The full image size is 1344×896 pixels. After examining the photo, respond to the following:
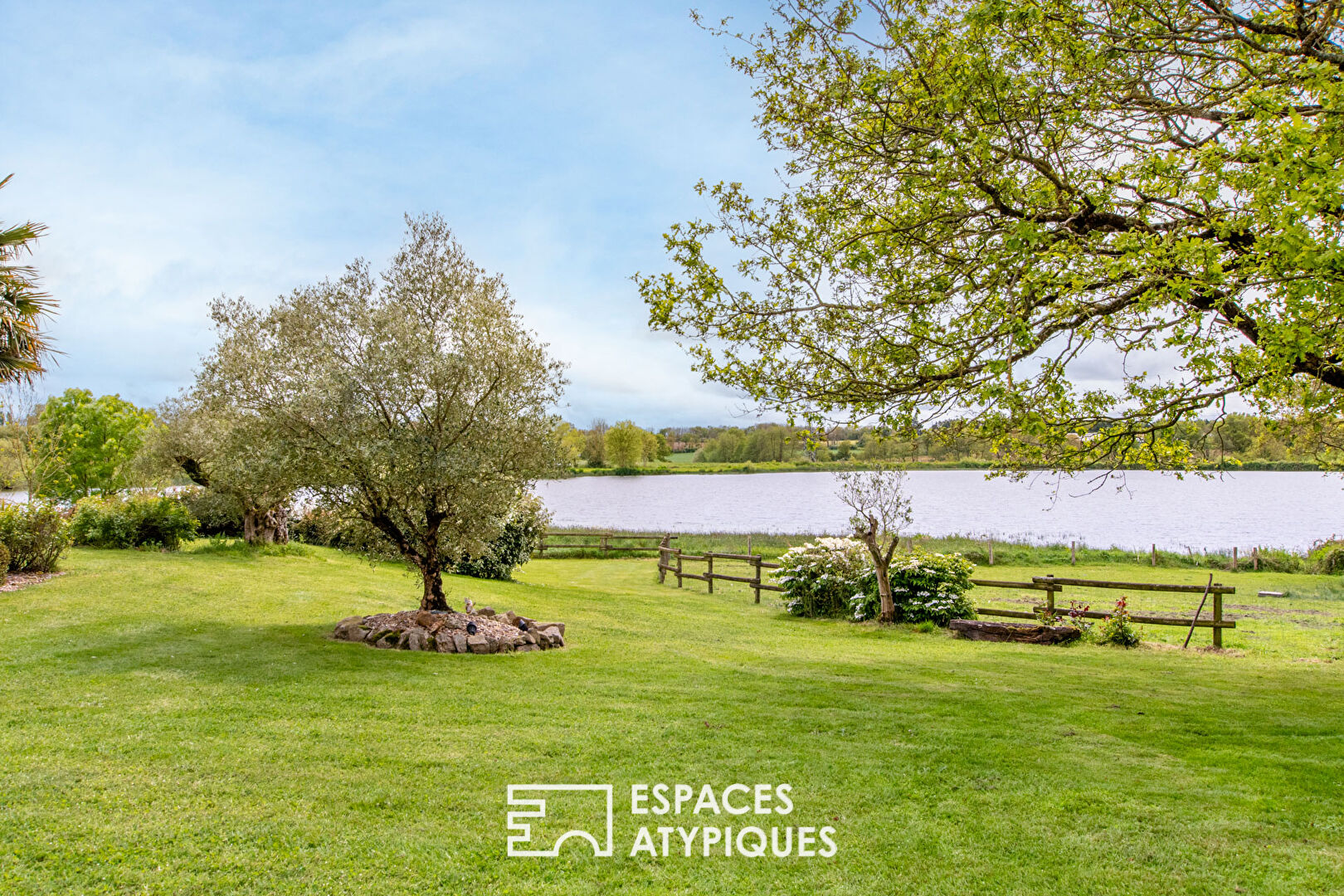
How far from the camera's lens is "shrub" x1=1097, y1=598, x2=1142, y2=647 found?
46.4 ft

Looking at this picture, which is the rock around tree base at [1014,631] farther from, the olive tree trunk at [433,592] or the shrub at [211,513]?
the shrub at [211,513]

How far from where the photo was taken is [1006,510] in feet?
209

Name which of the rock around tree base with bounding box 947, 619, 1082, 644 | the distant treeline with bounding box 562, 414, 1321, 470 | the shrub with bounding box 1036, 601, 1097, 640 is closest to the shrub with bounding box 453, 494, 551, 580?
the distant treeline with bounding box 562, 414, 1321, 470

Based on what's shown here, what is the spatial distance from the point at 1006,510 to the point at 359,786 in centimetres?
6593

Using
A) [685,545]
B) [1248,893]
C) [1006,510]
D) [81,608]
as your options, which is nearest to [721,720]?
[1248,893]

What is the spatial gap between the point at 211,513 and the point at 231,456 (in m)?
15.9

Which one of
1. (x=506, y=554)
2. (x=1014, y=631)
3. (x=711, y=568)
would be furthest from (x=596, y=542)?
(x=1014, y=631)

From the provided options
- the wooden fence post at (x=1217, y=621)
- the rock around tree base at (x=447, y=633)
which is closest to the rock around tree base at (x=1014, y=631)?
the wooden fence post at (x=1217, y=621)

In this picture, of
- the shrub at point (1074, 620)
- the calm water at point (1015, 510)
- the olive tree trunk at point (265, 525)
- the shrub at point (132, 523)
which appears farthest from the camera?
the calm water at point (1015, 510)

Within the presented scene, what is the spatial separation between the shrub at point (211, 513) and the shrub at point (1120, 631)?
22.7 metres

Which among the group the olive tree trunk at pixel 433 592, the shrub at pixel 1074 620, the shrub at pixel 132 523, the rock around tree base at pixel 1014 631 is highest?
the shrub at pixel 132 523

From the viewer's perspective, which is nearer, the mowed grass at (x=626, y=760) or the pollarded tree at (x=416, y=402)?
the mowed grass at (x=626, y=760)

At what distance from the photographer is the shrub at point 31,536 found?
1414cm

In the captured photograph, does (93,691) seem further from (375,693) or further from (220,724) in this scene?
(375,693)
